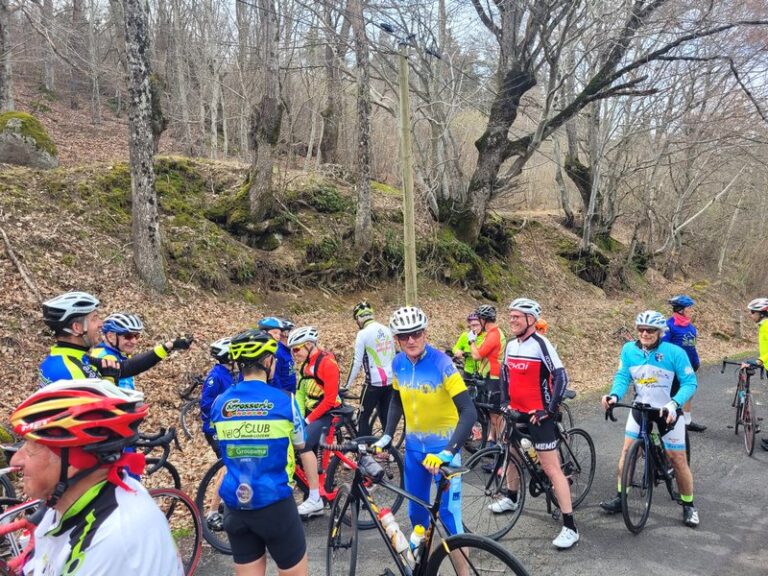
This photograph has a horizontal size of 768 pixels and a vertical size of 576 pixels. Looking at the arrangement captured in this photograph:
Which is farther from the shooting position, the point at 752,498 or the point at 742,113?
the point at 742,113

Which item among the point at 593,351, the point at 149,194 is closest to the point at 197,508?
the point at 149,194

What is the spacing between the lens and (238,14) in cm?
2052

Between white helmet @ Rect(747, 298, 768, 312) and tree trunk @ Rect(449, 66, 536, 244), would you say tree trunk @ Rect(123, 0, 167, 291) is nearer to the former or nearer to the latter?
tree trunk @ Rect(449, 66, 536, 244)

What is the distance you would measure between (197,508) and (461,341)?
16.1ft

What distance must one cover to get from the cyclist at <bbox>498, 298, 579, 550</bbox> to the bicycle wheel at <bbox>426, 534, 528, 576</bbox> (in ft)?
6.46

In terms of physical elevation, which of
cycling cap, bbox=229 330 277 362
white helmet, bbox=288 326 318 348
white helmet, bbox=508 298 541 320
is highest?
cycling cap, bbox=229 330 277 362

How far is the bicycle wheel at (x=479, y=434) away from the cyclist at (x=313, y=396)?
2673mm

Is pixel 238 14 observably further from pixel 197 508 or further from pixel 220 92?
pixel 197 508

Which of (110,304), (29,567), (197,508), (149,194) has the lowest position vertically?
(197,508)

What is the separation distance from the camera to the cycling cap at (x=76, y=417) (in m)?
1.70

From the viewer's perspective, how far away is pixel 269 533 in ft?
9.98

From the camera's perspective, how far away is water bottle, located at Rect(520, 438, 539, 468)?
5074mm

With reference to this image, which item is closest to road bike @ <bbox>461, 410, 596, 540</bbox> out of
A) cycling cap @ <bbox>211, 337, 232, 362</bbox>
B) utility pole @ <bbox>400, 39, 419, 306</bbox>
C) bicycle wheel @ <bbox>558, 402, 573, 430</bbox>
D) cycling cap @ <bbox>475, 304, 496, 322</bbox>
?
bicycle wheel @ <bbox>558, 402, 573, 430</bbox>

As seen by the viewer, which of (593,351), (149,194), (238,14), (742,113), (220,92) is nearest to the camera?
(149,194)
